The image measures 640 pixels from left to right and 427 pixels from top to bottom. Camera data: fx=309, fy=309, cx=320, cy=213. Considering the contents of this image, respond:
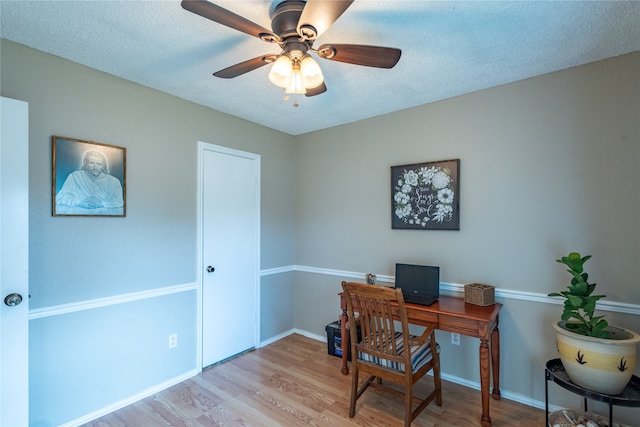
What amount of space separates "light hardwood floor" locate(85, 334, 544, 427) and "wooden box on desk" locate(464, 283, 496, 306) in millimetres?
752

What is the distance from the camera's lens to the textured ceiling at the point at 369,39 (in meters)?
1.55

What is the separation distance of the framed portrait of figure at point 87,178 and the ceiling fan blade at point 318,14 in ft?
5.61

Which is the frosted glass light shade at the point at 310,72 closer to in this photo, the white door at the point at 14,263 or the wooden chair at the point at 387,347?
the wooden chair at the point at 387,347

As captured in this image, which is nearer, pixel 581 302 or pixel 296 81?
pixel 296 81

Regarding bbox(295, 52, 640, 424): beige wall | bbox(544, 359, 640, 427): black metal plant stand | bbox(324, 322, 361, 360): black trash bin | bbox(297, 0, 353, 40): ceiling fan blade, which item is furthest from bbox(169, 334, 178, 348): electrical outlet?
bbox(544, 359, 640, 427): black metal plant stand

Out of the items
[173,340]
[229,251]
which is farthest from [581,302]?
[173,340]

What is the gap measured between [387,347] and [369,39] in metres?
1.93

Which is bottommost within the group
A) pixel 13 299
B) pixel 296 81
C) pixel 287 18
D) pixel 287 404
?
pixel 287 404

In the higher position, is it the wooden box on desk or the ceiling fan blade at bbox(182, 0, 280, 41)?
the ceiling fan blade at bbox(182, 0, 280, 41)

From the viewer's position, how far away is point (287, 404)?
232 centimetres

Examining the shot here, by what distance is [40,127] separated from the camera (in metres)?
1.95

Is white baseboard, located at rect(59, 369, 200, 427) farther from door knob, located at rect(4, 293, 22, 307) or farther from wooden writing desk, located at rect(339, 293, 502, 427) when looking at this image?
wooden writing desk, located at rect(339, 293, 502, 427)

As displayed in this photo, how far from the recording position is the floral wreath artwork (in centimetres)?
263

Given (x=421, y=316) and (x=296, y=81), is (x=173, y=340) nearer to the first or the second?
(x=421, y=316)
